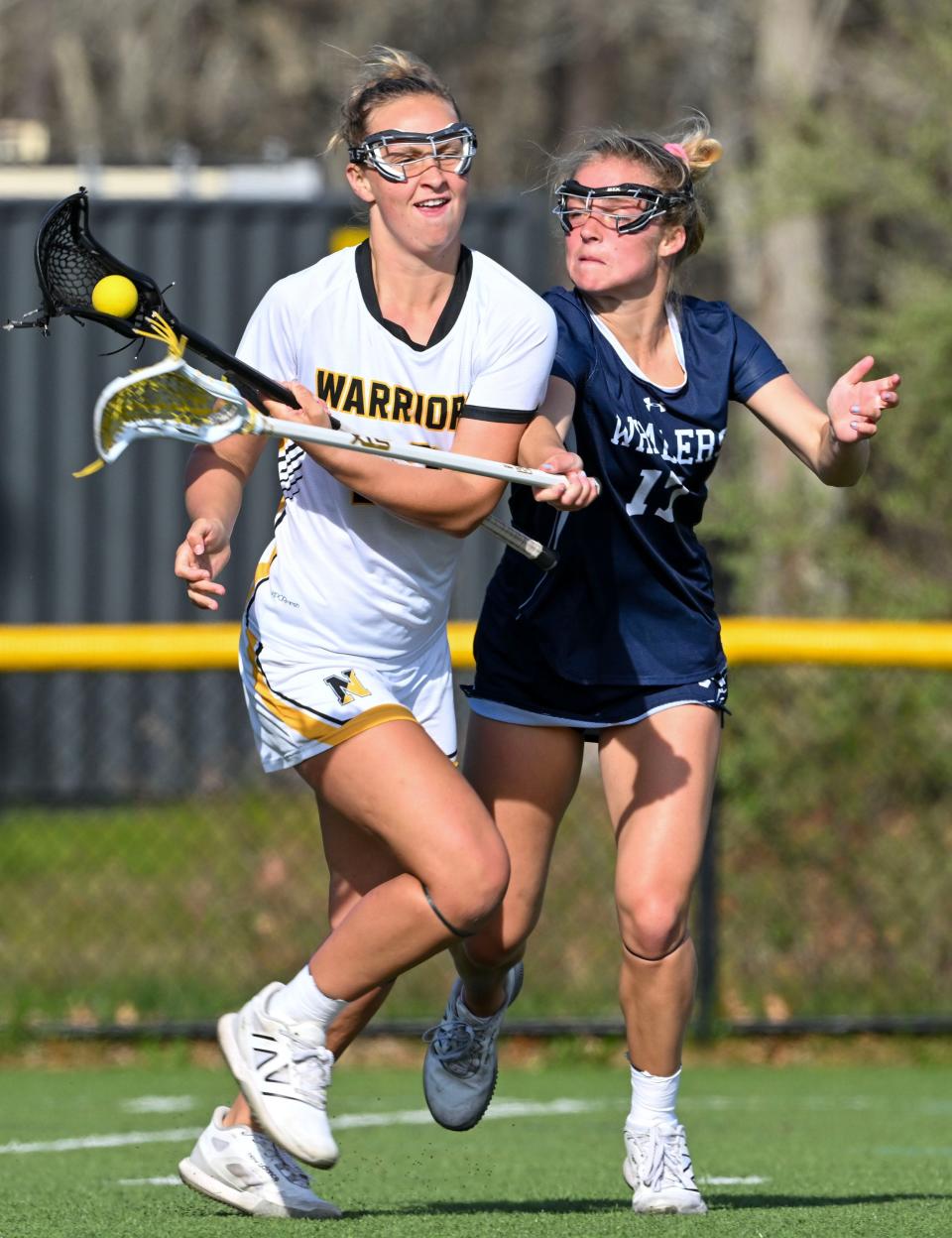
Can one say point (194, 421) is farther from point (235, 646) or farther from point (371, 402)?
point (235, 646)

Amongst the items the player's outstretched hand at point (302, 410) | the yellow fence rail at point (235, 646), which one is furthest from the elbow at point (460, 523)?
the yellow fence rail at point (235, 646)

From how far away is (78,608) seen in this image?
1435 cm

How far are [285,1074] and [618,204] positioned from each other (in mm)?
2146

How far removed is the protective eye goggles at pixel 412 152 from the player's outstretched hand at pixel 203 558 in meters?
0.86

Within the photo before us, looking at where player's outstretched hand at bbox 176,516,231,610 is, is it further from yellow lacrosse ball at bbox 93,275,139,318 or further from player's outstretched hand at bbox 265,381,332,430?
yellow lacrosse ball at bbox 93,275,139,318

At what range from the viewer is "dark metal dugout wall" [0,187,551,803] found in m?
14.1

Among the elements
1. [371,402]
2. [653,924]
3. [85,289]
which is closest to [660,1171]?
[653,924]

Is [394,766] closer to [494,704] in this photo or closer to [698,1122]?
[494,704]

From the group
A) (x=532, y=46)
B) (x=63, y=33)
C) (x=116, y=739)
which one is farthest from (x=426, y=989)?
(x=63, y=33)

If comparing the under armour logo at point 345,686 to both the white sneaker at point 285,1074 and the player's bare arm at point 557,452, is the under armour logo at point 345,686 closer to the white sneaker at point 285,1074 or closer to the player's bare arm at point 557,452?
the player's bare arm at point 557,452

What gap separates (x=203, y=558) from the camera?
14.5ft

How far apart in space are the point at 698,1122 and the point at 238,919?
107 inches

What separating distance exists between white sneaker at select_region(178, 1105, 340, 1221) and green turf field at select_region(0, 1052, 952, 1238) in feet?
0.23

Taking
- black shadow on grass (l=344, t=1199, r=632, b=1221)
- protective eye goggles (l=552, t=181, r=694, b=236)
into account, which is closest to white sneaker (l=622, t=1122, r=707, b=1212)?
black shadow on grass (l=344, t=1199, r=632, b=1221)
